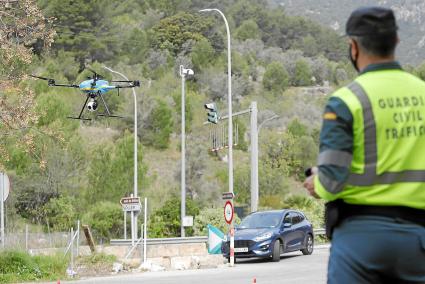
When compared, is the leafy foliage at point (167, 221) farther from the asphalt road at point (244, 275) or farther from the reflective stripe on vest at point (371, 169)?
the reflective stripe on vest at point (371, 169)

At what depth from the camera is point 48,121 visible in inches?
2288

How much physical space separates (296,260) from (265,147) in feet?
178

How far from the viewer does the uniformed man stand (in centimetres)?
423

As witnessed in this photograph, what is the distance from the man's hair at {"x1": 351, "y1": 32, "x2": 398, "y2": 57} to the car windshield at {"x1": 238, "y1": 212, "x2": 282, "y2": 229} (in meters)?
21.5

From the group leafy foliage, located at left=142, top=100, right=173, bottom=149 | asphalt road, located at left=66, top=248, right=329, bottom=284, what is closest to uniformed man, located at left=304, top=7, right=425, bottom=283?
asphalt road, located at left=66, top=248, right=329, bottom=284

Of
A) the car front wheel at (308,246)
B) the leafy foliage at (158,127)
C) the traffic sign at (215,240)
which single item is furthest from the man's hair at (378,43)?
the leafy foliage at (158,127)

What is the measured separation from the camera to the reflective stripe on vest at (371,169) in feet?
14.0

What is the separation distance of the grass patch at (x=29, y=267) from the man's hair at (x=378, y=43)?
16.4 m

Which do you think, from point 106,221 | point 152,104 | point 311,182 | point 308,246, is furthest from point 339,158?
point 152,104

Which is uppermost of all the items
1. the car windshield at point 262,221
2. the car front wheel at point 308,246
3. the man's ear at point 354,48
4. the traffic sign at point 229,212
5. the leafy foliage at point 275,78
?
the leafy foliage at point 275,78

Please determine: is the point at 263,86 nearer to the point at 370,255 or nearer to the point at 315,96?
the point at 315,96

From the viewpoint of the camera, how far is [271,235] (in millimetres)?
25078

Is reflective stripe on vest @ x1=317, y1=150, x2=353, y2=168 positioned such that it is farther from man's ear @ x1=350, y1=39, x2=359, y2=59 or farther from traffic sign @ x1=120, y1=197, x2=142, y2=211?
traffic sign @ x1=120, y1=197, x2=142, y2=211

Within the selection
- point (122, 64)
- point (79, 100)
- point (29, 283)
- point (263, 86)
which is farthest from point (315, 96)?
point (29, 283)
